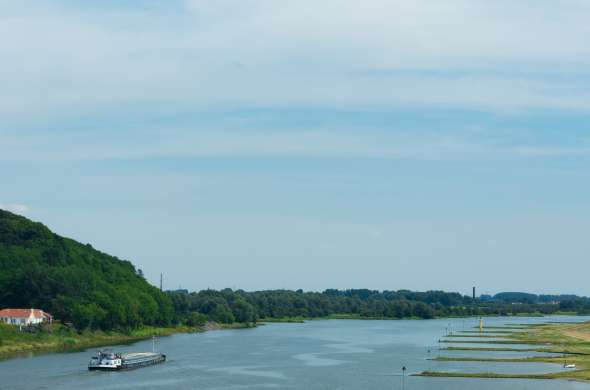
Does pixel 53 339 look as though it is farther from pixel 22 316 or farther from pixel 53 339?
pixel 22 316

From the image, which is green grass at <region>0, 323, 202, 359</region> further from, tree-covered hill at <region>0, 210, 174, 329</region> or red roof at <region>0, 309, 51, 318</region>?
red roof at <region>0, 309, 51, 318</region>

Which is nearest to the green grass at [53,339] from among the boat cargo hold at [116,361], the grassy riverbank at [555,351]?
the boat cargo hold at [116,361]

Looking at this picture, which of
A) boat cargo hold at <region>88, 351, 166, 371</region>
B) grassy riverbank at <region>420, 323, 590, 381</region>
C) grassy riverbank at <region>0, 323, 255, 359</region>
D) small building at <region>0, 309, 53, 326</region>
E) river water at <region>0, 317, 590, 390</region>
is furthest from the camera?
small building at <region>0, 309, 53, 326</region>

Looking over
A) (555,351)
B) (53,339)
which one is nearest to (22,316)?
(53,339)

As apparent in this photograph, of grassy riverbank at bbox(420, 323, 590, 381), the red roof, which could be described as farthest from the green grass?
grassy riverbank at bbox(420, 323, 590, 381)

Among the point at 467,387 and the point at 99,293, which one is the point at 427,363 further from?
the point at 99,293

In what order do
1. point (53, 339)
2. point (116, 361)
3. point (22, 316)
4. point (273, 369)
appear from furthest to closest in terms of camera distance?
1. point (22, 316)
2. point (53, 339)
3. point (273, 369)
4. point (116, 361)
